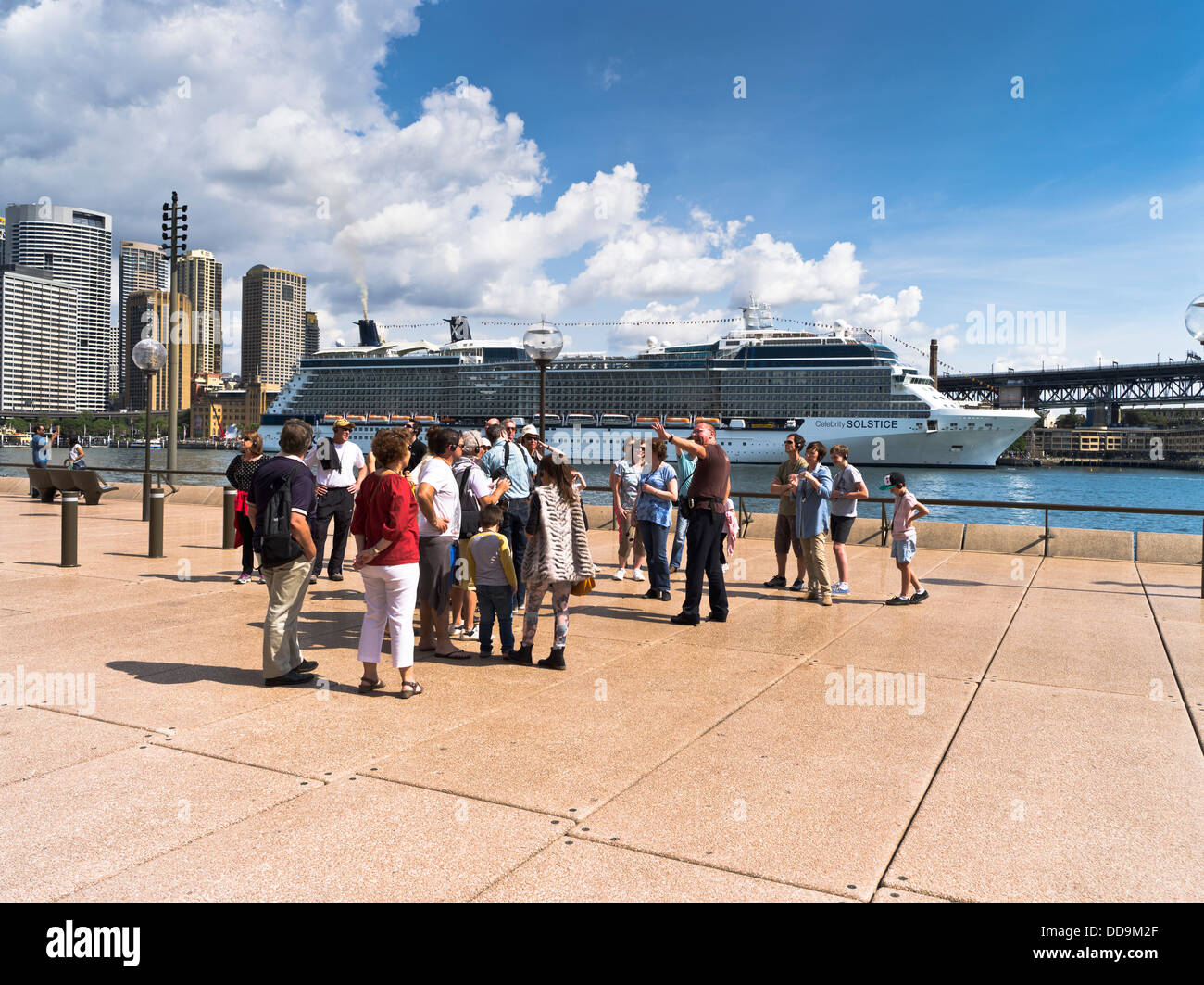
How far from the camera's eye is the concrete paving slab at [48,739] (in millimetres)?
4285

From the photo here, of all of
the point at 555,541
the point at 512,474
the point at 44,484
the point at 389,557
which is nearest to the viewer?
the point at 389,557

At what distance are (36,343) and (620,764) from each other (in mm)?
Answer: 225124

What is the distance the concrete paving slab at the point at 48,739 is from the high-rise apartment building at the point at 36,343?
21240 centimetres

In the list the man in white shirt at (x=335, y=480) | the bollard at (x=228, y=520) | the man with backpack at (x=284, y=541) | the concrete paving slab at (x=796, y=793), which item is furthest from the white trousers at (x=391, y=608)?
the bollard at (x=228, y=520)

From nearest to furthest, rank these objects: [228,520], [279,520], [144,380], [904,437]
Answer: [279,520]
[228,520]
[904,437]
[144,380]

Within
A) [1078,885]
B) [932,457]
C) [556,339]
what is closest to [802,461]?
[556,339]

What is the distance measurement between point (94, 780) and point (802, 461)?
7.81 metres

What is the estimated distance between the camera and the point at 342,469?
32.2ft

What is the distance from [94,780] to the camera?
4.08 meters

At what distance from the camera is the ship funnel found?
94000 millimetres

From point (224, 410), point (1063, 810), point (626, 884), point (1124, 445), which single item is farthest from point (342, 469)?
point (1124, 445)

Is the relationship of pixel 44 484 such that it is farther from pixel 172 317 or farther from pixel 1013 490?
pixel 1013 490

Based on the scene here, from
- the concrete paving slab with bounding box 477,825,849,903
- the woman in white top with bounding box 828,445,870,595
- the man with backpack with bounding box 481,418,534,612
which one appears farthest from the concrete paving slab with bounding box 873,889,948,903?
the woman in white top with bounding box 828,445,870,595

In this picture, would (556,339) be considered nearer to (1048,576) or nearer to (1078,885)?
(1048,576)
